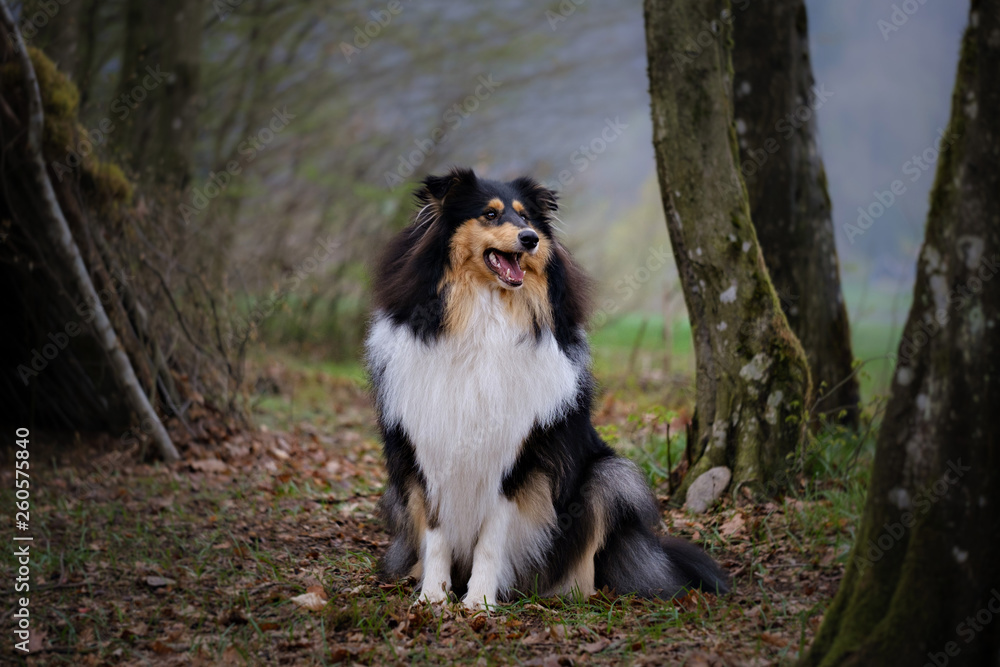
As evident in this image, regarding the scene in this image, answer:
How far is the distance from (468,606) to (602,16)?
1753 cm

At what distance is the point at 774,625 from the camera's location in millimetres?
3271

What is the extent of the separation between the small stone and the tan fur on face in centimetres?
154

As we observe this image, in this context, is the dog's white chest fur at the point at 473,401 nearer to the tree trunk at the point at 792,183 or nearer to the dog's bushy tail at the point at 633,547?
the dog's bushy tail at the point at 633,547

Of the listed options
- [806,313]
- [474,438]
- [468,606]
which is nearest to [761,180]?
[806,313]

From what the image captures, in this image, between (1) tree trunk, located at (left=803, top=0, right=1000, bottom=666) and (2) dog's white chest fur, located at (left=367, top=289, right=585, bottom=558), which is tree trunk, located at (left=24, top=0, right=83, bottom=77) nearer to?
(2) dog's white chest fur, located at (left=367, top=289, right=585, bottom=558)

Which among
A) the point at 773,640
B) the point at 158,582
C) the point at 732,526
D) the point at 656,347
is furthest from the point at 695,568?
the point at 656,347

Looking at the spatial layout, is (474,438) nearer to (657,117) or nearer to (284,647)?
(284,647)

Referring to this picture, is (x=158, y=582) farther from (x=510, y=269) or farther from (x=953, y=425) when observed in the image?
(x=953, y=425)

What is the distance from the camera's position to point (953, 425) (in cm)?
236

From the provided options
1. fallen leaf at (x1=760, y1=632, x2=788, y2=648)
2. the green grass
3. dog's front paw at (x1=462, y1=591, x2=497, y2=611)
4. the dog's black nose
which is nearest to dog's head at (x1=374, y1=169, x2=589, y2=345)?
the dog's black nose

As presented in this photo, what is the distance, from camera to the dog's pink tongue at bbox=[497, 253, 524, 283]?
3.86 m

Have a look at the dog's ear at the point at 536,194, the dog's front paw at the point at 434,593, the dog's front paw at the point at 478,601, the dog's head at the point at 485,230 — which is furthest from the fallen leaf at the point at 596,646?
the dog's ear at the point at 536,194

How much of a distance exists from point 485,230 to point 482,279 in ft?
0.78

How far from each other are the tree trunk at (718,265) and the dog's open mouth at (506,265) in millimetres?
1413
